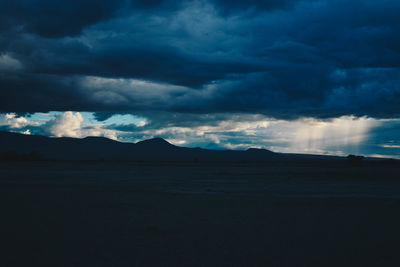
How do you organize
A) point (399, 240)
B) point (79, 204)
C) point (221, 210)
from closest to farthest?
point (399, 240) → point (221, 210) → point (79, 204)

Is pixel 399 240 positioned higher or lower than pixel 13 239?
higher

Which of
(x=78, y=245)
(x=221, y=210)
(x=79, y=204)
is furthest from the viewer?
(x=79, y=204)

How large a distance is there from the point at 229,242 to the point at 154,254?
2.52m

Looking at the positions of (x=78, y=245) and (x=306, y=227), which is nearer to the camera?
(x=78, y=245)

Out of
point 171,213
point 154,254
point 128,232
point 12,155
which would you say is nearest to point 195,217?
point 171,213

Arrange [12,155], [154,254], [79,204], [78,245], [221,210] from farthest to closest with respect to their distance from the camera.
A: [12,155]
[79,204]
[221,210]
[78,245]
[154,254]

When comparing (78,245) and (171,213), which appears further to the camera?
(171,213)

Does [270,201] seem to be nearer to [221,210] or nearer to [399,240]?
[221,210]

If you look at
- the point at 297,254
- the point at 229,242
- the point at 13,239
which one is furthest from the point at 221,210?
the point at 13,239

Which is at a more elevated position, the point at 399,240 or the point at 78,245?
the point at 399,240

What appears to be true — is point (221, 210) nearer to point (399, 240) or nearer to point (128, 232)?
point (128, 232)

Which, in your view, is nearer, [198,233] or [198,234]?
[198,234]

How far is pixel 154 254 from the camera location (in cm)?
998

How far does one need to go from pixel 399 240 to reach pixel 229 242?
544 centimetres
